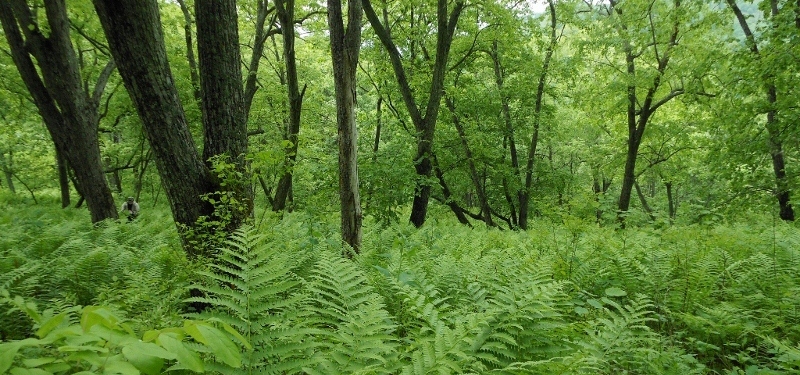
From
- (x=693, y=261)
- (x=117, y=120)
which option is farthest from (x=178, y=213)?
(x=117, y=120)

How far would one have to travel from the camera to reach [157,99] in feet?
12.9

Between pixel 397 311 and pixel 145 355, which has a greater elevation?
pixel 145 355

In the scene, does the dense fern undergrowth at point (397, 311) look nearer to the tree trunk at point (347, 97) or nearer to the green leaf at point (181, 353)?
the green leaf at point (181, 353)

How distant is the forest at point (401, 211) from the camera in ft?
6.80

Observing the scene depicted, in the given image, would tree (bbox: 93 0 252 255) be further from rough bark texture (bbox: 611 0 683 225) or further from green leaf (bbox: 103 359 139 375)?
rough bark texture (bbox: 611 0 683 225)

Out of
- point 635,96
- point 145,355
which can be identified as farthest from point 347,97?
point 635,96

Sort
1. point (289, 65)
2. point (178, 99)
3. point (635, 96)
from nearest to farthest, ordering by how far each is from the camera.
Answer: point (178, 99)
point (289, 65)
point (635, 96)

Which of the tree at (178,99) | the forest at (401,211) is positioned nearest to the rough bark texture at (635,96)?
the forest at (401,211)

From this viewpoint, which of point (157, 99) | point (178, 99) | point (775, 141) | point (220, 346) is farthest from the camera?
point (775, 141)

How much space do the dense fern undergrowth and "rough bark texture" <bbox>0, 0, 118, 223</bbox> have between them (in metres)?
1.92

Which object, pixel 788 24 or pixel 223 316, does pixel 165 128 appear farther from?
pixel 788 24

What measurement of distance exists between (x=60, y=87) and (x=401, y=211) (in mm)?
7397

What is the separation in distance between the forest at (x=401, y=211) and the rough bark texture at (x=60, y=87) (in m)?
0.04

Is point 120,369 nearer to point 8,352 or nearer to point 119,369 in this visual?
point 119,369
